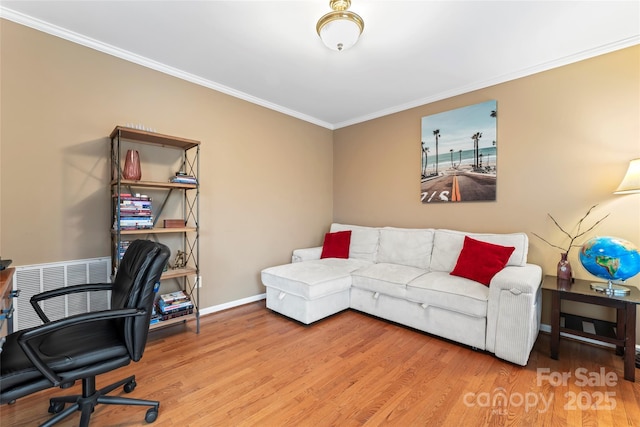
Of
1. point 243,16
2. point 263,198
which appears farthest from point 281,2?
point 263,198

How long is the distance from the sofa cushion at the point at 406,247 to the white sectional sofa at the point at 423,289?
0.04 ft

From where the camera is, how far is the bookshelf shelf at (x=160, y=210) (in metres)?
2.28

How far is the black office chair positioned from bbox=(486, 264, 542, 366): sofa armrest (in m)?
2.36

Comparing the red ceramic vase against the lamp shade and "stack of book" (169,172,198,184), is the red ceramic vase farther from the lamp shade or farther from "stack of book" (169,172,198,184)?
the lamp shade

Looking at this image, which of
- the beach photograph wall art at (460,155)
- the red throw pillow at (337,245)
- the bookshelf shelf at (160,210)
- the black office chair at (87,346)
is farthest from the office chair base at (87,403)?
the beach photograph wall art at (460,155)

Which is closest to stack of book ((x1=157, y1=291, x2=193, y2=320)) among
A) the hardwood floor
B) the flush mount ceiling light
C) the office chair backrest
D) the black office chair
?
the hardwood floor

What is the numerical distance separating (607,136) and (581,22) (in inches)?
38.5

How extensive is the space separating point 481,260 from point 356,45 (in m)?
2.24

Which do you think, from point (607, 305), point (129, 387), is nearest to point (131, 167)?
point (129, 387)

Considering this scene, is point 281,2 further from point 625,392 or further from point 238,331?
point 625,392

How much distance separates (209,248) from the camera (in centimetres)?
307

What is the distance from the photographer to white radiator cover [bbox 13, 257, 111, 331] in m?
2.08

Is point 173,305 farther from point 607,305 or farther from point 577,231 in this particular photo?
point 577,231

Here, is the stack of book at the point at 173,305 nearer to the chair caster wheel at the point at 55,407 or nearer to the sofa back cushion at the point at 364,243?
the chair caster wheel at the point at 55,407
